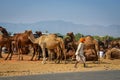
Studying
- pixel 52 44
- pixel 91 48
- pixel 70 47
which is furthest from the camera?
pixel 70 47

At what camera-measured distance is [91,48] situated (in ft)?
85.5

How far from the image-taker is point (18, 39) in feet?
88.8

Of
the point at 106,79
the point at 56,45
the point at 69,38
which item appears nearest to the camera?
the point at 106,79

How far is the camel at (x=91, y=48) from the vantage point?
83.8 ft

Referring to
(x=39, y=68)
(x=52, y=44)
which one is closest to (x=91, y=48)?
(x=52, y=44)

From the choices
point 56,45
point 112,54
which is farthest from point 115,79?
point 112,54

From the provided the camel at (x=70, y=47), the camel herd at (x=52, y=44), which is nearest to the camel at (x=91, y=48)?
the camel herd at (x=52, y=44)

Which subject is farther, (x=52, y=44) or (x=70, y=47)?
(x=70, y=47)

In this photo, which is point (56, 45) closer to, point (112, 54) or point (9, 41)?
point (9, 41)

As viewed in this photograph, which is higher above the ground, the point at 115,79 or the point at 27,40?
the point at 27,40

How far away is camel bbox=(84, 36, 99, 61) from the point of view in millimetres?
25538

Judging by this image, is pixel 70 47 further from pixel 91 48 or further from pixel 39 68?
pixel 39 68

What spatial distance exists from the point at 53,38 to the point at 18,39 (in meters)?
3.87

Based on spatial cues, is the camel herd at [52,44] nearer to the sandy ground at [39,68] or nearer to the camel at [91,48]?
the camel at [91,48]
